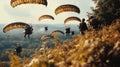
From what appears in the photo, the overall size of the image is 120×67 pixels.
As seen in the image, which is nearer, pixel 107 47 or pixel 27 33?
pixel 107 47

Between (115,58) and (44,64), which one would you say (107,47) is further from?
(44,64)

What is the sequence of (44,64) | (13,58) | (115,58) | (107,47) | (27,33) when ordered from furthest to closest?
(27,33) → (13,58) → (107,47) → (115,58) → (44,64)

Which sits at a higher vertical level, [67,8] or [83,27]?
[67,8]

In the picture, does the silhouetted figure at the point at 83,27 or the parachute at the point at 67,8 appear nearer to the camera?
the parachute at the point at 67,8

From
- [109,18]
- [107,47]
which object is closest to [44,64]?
[107,47]

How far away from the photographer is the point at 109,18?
62.8 meters

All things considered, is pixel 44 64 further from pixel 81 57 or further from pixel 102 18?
pixel 102 18

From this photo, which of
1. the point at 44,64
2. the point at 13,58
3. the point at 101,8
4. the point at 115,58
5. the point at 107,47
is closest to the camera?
the point at 44,64

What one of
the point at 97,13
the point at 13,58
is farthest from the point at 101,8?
the point at 13,58

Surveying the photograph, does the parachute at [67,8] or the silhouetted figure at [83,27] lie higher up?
the parachute at [67,8]

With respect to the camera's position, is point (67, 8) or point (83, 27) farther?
point (83, 27)

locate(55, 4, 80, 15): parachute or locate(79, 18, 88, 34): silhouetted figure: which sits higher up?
locate(55, 4, 80, 15): parachute

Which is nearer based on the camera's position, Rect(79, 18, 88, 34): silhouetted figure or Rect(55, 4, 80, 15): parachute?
Rect(55, 4, 80, 15): parachute

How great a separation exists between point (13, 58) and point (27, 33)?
99.4 ft
